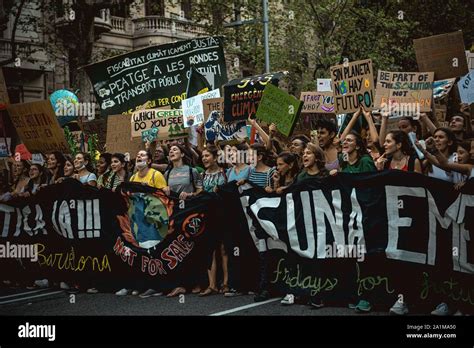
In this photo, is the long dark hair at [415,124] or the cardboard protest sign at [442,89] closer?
the long dark hair at [415,124]

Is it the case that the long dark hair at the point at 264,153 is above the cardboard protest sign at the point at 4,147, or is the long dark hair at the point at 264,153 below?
below

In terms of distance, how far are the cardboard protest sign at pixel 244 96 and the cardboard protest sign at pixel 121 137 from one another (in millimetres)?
1456

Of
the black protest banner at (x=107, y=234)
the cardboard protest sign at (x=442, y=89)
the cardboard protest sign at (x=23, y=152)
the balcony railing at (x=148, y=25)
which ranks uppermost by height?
the balcony railing at (x=148, y=25)

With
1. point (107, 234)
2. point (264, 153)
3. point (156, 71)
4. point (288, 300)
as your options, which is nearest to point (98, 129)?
point (156, 71)

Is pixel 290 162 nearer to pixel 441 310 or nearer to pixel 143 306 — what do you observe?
pixel 143 306

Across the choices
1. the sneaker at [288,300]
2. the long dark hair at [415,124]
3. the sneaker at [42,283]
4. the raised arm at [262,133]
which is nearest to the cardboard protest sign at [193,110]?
the raised arm at [262,133]

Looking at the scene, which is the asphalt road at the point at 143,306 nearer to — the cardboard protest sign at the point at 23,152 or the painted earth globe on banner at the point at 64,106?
the cardboard protest sign at the point at 23,152

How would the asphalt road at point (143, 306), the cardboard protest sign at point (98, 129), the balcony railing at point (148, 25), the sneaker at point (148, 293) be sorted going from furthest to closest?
the balcony railing at point (148, 25) → the cardboard protest sign at point (98, 129) → the sneaker at point (148, 293) → the asphalt road at point (143, 306)

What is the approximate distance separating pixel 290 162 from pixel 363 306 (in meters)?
1.65

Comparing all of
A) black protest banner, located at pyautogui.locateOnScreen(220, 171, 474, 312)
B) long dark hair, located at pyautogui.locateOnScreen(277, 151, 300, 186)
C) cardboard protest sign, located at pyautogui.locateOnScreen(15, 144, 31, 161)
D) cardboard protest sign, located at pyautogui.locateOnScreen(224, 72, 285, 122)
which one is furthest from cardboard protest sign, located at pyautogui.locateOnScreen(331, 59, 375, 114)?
cardboard protest sign, located at pyautogui.locateOnScreen(15, 144, 31, 161)

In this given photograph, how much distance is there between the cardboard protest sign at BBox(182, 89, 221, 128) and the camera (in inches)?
407

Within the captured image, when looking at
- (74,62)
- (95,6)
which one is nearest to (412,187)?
(95,6)

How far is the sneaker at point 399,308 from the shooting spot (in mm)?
6479
